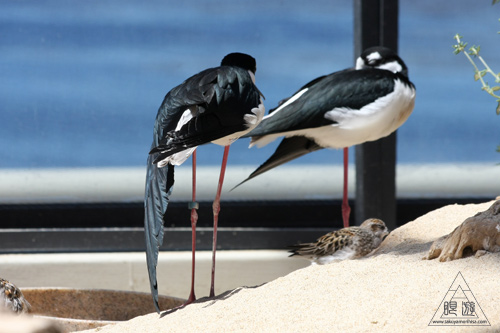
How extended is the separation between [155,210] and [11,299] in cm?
47

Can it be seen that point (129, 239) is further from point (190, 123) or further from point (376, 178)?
point (190, 123)

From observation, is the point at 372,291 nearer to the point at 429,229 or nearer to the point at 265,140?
the point at 429,229

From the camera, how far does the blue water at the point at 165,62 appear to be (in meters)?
3.04

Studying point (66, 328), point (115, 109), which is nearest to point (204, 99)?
point (66, 328)

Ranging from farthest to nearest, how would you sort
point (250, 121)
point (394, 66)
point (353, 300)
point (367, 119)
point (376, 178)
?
point (376, 178), point (394, 66), point (367, 119), point (250, 121), point (353, 300)

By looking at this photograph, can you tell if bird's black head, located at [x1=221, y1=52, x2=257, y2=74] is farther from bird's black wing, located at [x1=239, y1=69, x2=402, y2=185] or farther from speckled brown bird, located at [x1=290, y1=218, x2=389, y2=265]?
speckled brown bird, located at [x1=290, y1=218, x2=389, y2=265]

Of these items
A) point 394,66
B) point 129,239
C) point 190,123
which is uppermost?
point 394,66

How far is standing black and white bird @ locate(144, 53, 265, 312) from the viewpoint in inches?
66.2

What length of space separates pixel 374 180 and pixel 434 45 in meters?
0.65

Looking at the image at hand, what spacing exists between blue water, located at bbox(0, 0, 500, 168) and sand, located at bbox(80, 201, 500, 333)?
1262mm

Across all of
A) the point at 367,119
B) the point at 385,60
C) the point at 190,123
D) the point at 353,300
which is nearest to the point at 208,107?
the point at 190,123

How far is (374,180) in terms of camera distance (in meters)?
3.04

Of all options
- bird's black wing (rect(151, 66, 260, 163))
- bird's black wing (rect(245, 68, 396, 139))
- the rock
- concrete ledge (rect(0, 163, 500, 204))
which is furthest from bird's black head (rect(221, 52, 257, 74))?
concrete ledge (rect(0, 163, 500, 204))

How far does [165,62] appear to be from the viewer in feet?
10.0
